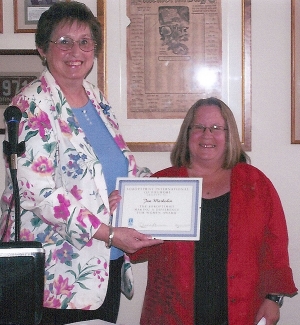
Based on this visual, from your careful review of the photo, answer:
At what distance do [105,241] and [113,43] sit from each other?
3.69 feet

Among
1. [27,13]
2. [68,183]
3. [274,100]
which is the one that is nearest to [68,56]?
[68,183]

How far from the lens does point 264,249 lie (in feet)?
7.20

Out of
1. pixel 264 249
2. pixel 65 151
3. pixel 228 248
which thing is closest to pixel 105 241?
pixel 65 151

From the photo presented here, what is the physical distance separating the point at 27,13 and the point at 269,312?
176 centimetres

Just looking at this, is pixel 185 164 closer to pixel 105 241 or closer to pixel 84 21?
pixel 105 241

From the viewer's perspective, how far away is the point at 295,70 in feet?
8.50

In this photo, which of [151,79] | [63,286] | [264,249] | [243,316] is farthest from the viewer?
[151,79]

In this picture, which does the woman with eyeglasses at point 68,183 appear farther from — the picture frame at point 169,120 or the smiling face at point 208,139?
the picture frame at point 169,120

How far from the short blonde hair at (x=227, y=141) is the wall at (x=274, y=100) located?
0.32m

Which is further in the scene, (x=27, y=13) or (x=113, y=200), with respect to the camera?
(x=27, y=13)

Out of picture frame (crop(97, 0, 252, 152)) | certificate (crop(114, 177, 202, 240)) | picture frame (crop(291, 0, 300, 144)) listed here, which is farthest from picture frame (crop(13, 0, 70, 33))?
picture frame (crop(291, 0, 300, 144))

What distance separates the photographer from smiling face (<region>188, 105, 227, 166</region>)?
2.22m

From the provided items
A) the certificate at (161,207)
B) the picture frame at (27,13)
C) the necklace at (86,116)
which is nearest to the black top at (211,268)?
the certificate at (161,207)

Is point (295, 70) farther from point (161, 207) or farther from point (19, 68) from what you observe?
point (19, 68)
